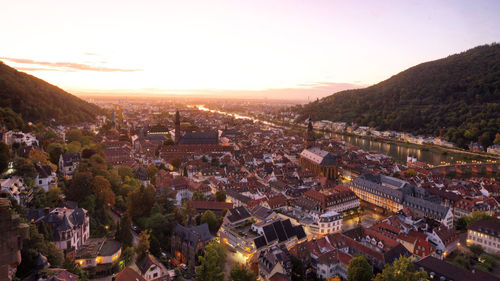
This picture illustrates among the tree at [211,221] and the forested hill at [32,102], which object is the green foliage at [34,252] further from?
the forested hill at [32,102]

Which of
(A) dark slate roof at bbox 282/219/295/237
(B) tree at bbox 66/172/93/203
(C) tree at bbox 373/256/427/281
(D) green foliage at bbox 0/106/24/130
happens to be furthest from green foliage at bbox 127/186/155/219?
(D) green foliage at bbox 0/106/24/130

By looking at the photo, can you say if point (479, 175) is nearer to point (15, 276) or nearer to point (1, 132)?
point (15, 276)

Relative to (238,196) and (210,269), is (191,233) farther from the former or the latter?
(238,196)

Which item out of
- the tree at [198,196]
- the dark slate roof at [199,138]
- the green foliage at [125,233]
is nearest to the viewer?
the green foliage at [125,233]

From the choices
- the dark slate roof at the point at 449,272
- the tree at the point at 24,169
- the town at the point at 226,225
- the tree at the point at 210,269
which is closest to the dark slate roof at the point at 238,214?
the town at the point at 226,225

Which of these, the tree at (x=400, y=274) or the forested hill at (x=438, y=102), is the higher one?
the forested hill at (x=438, y=102)

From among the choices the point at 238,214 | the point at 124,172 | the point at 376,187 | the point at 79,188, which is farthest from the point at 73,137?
the point at 376,187

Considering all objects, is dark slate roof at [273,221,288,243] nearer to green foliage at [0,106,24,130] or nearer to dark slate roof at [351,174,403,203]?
dark slate roof at [351,174,403,203]
